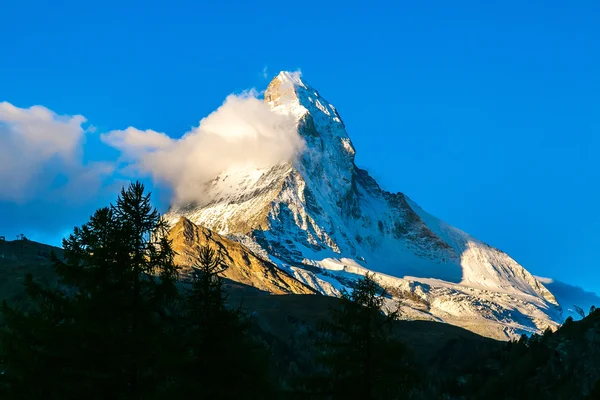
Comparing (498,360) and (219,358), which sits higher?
(498,360)

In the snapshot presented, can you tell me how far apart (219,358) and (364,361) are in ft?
17.8

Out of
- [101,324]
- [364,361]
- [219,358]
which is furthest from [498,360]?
[101,324]

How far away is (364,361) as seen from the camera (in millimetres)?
25516

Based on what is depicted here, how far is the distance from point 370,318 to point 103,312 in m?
9.39

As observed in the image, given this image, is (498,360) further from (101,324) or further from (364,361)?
(101,324)

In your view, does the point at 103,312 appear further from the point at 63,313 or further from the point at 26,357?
the point at 26,357

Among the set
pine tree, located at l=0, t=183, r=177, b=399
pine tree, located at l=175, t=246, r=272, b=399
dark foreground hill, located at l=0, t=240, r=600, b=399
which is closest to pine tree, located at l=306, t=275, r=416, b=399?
dark foreground hill, located at l=0, t=240, r=600, b=399

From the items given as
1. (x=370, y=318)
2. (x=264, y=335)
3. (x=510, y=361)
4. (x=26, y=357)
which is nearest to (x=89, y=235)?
(x=26, y=357)

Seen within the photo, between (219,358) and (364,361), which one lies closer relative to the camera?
(219,358)

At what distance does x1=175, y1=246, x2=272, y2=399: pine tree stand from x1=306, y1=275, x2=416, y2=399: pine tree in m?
2.86

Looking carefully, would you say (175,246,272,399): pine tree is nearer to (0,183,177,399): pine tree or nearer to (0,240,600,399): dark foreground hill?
(0,183,177,399): pine tree

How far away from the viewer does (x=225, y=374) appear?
913 inches

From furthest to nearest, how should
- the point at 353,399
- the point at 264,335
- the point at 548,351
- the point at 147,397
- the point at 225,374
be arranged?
the point at 264,335 → the point at 548,351 → the point at 353,399 → the point at 225,374 → the point at 147,397

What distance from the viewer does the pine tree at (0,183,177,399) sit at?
2145 cm
